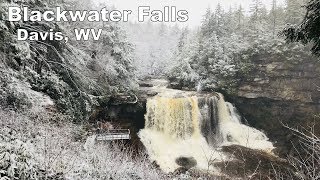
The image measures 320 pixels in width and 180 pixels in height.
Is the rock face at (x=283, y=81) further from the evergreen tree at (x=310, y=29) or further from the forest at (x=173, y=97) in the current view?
the evergreen tree at (x=310, y=29)

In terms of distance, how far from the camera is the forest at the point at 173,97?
29.4 feet

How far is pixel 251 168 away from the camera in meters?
18.6

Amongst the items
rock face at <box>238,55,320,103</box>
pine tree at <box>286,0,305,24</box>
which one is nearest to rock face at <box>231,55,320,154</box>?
rock face at <box>238,55,320,103</box>

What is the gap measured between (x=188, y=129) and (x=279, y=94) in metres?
8.30

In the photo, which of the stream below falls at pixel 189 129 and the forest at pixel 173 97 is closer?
the forest at pixel 173 97

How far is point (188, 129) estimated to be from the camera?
2206cm

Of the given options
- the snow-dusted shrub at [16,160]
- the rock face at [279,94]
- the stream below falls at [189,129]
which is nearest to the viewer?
the snow-dusted shrub at [16,160]

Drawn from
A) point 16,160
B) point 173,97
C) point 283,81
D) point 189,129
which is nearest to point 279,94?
point 283,81

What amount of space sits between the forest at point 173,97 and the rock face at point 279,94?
0.25ft

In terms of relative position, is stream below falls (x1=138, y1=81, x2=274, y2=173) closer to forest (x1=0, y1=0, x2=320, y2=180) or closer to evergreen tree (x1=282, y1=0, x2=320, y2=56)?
forest (x1=0, y1=0, x2=320, y2=180)

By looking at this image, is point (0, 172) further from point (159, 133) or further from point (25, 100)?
point (159, 133)

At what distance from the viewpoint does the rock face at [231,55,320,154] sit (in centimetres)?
2448

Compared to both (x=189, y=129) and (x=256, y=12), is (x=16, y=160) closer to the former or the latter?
(x=189, y=129)

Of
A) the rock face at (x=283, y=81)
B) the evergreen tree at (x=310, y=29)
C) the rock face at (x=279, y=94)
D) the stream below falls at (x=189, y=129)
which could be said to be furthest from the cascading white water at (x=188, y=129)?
the evergreen tree at (x=310, y=29)
